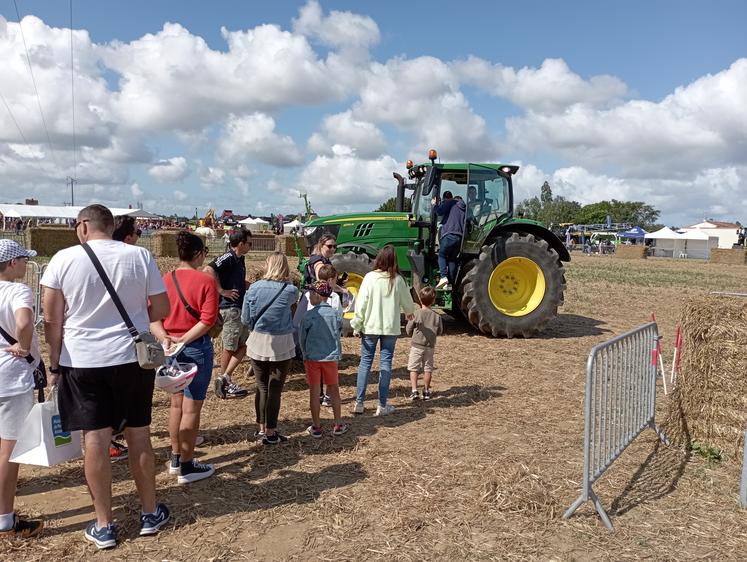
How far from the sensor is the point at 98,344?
2.97 meters

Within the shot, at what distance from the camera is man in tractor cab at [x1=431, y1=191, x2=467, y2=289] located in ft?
27.7

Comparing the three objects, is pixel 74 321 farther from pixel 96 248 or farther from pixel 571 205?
pixel 571 205

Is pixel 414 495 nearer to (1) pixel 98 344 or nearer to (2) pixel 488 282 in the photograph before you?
(1) pixel 98 344

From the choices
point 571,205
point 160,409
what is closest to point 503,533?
point 160,409

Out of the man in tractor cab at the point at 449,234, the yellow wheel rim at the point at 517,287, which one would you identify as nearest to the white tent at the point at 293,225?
the yellow wheel rim at the point at 517,287

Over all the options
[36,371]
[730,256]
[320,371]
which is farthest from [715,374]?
[730,256]

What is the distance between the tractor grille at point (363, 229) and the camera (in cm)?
908

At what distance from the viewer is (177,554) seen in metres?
3.08

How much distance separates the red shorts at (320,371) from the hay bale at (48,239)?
21223 mm

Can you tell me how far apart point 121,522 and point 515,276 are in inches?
282

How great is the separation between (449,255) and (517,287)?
1.48 metres

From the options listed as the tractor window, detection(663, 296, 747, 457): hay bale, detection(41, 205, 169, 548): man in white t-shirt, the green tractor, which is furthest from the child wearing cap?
the tractor window

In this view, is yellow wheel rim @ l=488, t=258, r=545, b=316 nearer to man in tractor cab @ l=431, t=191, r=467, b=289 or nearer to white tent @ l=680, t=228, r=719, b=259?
man in tractor cab @ l=431, t=191, r=467, b=289

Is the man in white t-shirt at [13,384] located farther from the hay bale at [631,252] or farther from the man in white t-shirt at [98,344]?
the hay bale at [631,252]
